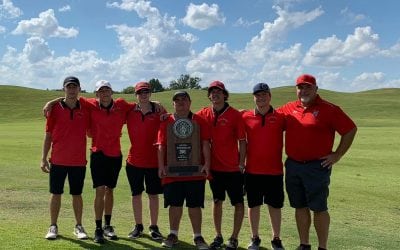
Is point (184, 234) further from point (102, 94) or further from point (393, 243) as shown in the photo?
point (393, 243)

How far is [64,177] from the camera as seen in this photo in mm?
8039

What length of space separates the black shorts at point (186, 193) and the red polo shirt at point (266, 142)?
861 mm

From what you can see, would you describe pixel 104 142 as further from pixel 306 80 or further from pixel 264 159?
pixel 306 80

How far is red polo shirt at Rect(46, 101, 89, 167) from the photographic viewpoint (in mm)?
7949

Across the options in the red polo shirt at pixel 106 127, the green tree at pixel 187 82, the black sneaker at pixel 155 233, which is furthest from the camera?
the green tree at pixel 187 82

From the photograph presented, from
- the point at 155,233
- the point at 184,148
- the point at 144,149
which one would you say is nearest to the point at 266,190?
the point at 184,148

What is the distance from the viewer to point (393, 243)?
824cm

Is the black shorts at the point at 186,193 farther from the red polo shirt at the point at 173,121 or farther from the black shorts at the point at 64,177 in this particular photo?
the black shorts at the point at 64,177

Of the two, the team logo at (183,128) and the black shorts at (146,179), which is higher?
the team logo at (183,128)

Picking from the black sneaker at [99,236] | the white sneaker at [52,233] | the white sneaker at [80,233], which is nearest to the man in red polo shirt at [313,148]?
the black sneaker at [99,236]

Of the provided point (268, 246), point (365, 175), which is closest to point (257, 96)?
point (268, 246)

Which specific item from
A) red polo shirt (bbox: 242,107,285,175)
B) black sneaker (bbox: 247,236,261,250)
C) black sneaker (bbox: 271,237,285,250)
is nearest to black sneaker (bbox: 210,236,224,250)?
black sneaker (bbox: 247,236,261,250)

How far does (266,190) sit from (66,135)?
10.7 ft

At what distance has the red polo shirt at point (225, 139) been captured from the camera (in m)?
7.69
